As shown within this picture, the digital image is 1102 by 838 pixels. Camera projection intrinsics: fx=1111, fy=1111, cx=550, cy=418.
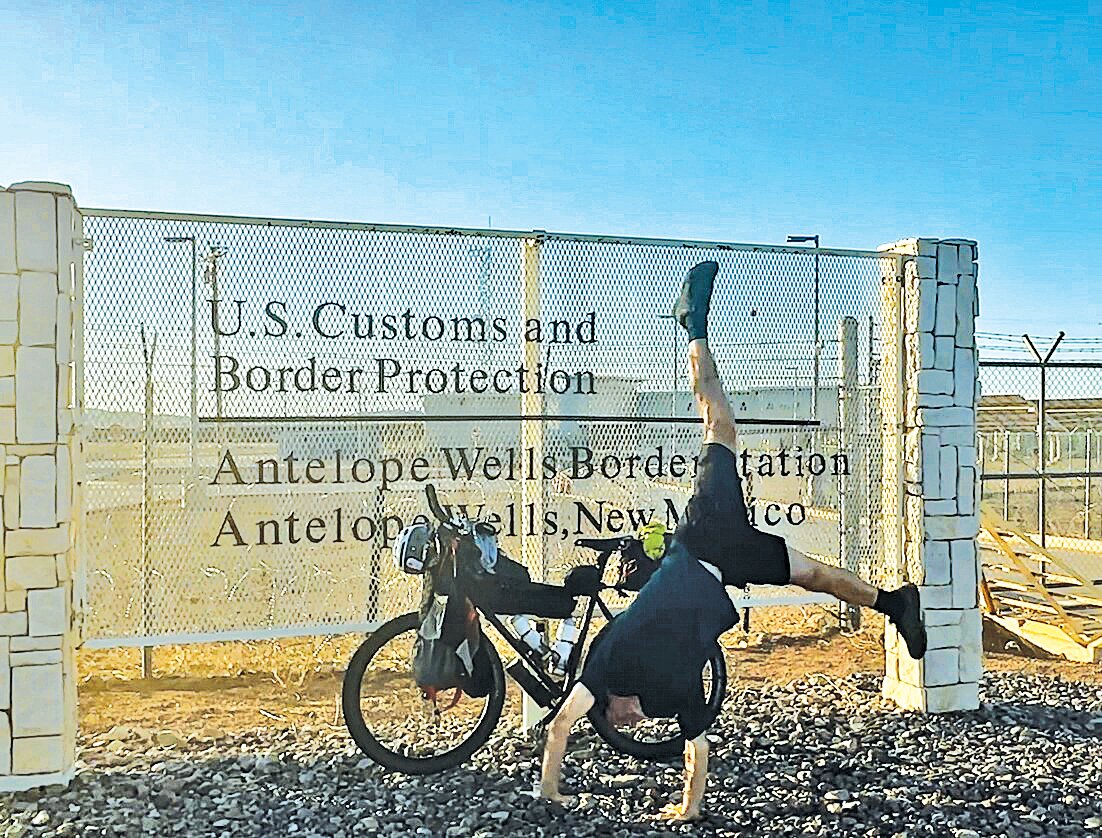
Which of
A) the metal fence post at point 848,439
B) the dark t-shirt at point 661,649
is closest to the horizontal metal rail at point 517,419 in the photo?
the metal fence post at point 848,439

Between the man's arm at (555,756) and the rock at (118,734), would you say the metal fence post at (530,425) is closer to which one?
the man's arm at (555,756)

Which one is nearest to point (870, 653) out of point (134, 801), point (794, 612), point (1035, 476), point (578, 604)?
point (794, 612)

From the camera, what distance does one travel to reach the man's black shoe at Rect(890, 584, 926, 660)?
635 centimetres

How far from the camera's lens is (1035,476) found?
9680 mm

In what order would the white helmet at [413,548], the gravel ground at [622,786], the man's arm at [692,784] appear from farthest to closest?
1. the white helmet at [413,548]
2. the man's arm at [692,784]
3. the gravel ground at [622,786]

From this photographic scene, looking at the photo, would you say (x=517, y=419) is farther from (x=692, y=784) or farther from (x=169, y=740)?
(x=169, y=740)

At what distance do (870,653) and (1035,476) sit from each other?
2.55 meters

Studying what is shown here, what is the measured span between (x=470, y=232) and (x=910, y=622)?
3321 mm

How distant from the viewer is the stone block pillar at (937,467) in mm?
6477

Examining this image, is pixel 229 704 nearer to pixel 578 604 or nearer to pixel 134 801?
pixel 134 801

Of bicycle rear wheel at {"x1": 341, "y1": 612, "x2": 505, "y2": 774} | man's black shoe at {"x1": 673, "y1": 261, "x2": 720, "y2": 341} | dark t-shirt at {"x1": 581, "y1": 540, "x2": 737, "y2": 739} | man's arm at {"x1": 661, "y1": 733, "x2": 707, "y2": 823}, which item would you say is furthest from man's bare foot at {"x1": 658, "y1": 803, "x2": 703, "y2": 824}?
man's black shoe at {"x1": 673, "y1": 261, "x2": 720, "y2": 341}

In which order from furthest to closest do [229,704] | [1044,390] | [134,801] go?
[1044,390]
[229,704]
[134,801]

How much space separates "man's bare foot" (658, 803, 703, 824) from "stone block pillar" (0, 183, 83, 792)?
2744mm

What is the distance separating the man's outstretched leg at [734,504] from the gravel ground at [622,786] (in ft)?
2.77
